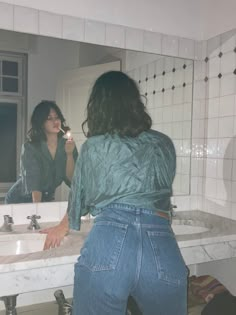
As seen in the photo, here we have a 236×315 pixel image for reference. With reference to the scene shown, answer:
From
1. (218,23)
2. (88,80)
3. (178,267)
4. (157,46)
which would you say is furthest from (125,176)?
(218,23)

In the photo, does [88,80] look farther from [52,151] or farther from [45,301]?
[45,301]

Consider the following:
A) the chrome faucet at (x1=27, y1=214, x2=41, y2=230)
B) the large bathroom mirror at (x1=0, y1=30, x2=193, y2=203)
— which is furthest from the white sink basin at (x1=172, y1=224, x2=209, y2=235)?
the chrome faucet at (x1=27, y1=214, x2=41, y2=230)

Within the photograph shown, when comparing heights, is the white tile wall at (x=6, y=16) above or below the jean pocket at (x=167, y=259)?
above

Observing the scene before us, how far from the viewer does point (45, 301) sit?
1907mm

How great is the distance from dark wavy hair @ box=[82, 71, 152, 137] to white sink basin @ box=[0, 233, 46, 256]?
2.10 feet

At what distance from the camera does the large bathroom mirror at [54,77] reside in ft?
5.45

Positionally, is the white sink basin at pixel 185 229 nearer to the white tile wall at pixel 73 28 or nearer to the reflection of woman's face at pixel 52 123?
the reflection of woman's face at pixel 52 123

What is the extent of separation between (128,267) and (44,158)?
93 centimetres

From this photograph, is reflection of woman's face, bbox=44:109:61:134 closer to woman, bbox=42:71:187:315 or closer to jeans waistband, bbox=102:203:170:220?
woman, bbox=42:71:187:315

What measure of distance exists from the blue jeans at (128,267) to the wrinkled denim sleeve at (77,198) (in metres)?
0.14

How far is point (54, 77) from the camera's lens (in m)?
1.75

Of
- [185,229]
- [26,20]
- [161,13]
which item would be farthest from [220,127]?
[26,20]

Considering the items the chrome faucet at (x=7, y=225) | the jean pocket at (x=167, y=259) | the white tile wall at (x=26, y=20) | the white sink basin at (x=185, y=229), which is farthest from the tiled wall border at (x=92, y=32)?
the jean pocket at (x=167, y=259)

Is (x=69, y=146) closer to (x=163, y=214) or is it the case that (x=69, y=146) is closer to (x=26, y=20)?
(x=26, y=20)
